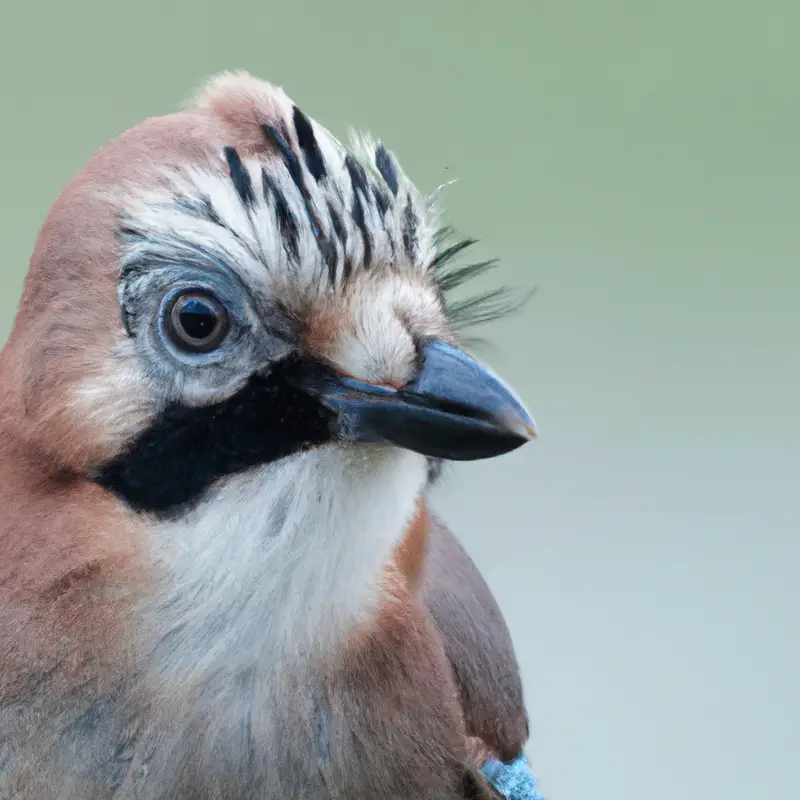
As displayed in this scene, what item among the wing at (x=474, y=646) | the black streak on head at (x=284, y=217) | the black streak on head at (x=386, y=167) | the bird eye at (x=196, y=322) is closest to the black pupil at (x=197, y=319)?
the bird eye at (x=196, y=322)

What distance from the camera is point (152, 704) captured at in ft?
4.55

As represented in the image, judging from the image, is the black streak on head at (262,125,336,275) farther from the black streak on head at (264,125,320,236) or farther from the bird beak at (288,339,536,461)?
the bird beak at (288,339,536,461)

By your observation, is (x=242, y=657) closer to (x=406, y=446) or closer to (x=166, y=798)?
(x=166, y=798)

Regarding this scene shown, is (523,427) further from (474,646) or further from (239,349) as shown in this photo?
(474,646)

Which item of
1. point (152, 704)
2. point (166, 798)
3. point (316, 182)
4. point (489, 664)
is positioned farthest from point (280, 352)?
point (489, 664)

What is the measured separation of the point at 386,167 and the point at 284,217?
27 cm

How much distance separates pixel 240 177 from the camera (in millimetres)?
1324

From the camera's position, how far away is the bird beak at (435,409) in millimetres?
1266

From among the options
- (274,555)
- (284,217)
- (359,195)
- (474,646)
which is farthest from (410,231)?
(474,646)

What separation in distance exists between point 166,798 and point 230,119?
0.92 m

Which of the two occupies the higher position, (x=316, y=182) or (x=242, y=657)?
(x=316, y=182)

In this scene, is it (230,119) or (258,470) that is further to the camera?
(230,119)

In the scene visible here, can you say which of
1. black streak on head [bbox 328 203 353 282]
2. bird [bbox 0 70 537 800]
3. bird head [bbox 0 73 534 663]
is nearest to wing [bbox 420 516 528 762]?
bird [bbox 0 70 537 800]

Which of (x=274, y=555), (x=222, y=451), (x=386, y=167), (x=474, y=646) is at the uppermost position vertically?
(x=386, y=167)
